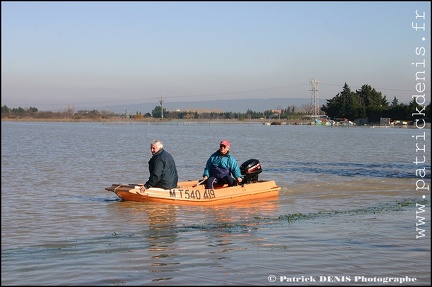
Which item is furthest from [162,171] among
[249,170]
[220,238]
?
[220,238]

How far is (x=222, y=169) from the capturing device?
677 inches

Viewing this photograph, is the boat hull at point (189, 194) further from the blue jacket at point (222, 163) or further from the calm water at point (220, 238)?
the blue jacket at point (222, 163)

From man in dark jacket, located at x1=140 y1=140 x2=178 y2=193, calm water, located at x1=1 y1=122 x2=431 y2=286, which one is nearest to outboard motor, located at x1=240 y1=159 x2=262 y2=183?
calm water, located at x1=1 y1=122 x2=431 y2=286

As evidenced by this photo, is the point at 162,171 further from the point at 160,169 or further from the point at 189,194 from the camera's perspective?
the point at 189,194

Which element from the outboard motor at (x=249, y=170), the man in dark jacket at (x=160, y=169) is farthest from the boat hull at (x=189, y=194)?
the outboard motor at (x=249, y=170)

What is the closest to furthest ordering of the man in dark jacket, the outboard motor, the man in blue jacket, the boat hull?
the man in dark jacket < the boat hull < the man in blue jacket < the outboard motor

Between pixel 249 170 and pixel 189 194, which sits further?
pixel 249 170

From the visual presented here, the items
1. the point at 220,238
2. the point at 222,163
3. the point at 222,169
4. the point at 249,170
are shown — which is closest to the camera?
the point at 220,238

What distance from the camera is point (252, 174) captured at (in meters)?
18.4

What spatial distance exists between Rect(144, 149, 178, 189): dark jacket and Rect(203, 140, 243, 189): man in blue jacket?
1.03 m

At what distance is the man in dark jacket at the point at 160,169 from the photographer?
15984mm

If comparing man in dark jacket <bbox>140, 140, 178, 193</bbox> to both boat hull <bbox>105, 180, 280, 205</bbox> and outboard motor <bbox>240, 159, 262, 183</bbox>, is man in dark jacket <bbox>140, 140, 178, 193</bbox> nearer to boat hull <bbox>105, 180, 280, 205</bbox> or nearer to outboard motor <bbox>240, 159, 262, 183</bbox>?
boat hull <bbox>105, 180, 280, 205</bbox>

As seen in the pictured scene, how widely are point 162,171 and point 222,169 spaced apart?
1.77 m

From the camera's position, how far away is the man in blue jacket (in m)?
17.0
